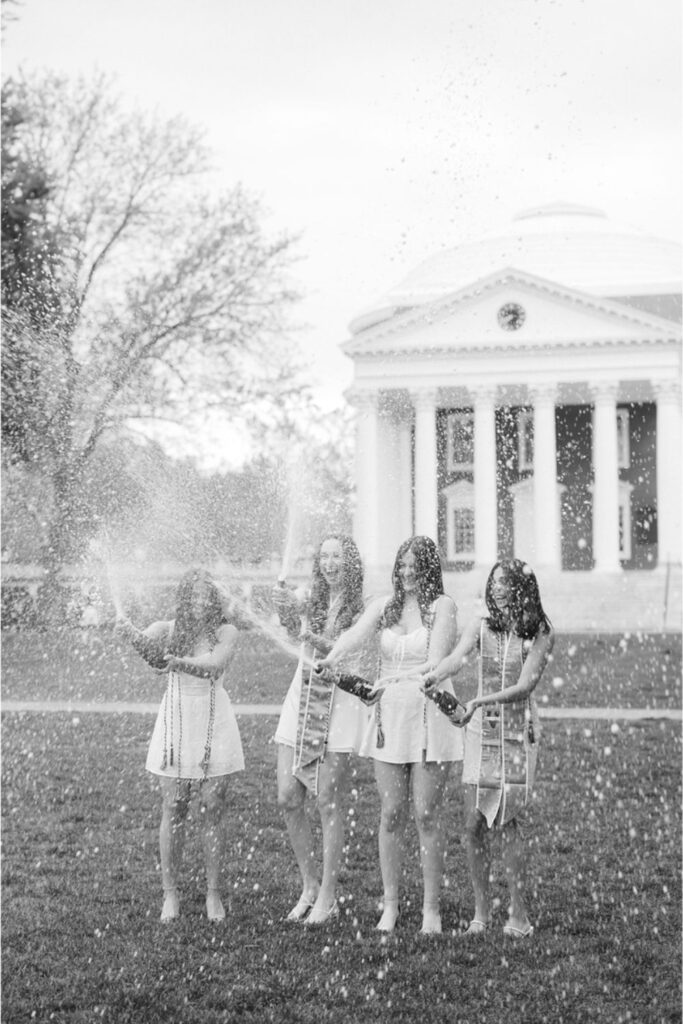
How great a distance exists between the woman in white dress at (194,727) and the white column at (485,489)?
0.94m

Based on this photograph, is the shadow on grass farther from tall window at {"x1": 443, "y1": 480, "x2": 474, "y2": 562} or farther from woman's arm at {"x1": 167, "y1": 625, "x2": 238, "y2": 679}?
tall window at {"x1": 443, "y1": 480, "x2": 474, "y2": 562}

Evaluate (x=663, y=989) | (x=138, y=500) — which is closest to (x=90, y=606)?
(x=138, y=500)

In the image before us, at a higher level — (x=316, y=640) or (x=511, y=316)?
(x=511, y=316)

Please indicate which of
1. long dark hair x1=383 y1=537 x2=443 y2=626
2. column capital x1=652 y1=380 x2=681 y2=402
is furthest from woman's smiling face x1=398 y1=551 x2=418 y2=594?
column capital x1=652 y1=380 x2=681 y2=402

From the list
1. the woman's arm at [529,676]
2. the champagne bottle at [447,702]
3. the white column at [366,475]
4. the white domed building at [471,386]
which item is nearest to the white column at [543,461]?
the white domed building at [471,386]

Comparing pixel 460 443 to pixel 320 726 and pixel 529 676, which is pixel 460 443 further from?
pixel 320 726

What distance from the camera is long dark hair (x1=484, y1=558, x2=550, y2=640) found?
4031mm

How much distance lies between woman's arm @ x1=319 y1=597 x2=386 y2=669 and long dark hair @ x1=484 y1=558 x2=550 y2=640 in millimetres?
532

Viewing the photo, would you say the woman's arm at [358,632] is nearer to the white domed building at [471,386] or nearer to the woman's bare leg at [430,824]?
the white domed building at [471,386]

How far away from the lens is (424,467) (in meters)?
3.68

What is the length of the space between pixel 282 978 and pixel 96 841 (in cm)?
303

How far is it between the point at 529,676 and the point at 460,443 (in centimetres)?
85

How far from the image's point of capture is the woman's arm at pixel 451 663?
11.6 ft

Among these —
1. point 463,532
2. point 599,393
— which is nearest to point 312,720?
point 463,532
